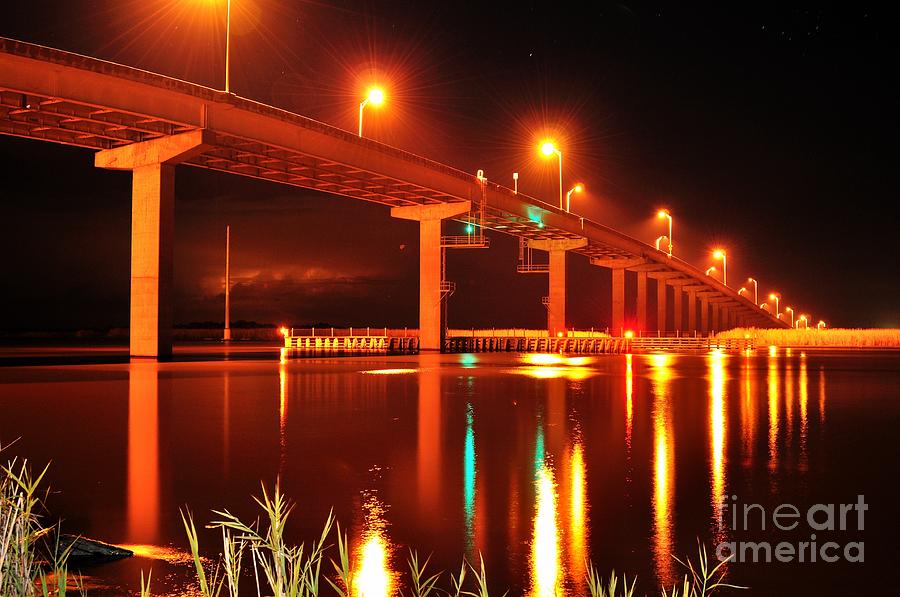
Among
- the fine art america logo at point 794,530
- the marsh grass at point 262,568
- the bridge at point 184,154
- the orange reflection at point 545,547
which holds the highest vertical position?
the bridge at point 184,154

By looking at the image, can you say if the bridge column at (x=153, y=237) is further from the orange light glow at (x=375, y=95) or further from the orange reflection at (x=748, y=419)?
the orange reflection at (x=748, y=419)

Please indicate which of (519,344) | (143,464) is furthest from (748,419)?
(519,344)

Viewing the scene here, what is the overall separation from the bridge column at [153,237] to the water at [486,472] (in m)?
16.2

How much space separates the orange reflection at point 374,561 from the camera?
5715mm

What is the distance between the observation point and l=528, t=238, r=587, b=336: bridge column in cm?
7356

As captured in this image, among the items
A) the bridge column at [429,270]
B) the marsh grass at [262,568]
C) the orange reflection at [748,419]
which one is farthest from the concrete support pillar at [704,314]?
the marsh grass at [262,568]

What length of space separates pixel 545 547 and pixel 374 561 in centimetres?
143

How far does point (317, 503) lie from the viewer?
853 centimetres

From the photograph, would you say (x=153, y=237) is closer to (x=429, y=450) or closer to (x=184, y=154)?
(x=184, y=154)

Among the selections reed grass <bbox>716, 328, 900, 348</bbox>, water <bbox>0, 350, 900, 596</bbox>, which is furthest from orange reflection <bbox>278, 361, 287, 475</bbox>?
reed grass <bbox>716, 328, 900, 348</bbox>

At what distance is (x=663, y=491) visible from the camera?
9.17 m

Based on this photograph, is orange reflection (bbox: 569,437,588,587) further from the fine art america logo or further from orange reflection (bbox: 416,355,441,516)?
orange reflection (bbox: 416,355,441,516)

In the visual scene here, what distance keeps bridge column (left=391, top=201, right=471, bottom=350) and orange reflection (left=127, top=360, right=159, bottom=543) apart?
37.0 metres

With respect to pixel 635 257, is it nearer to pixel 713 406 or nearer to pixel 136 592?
pixel 713 406
